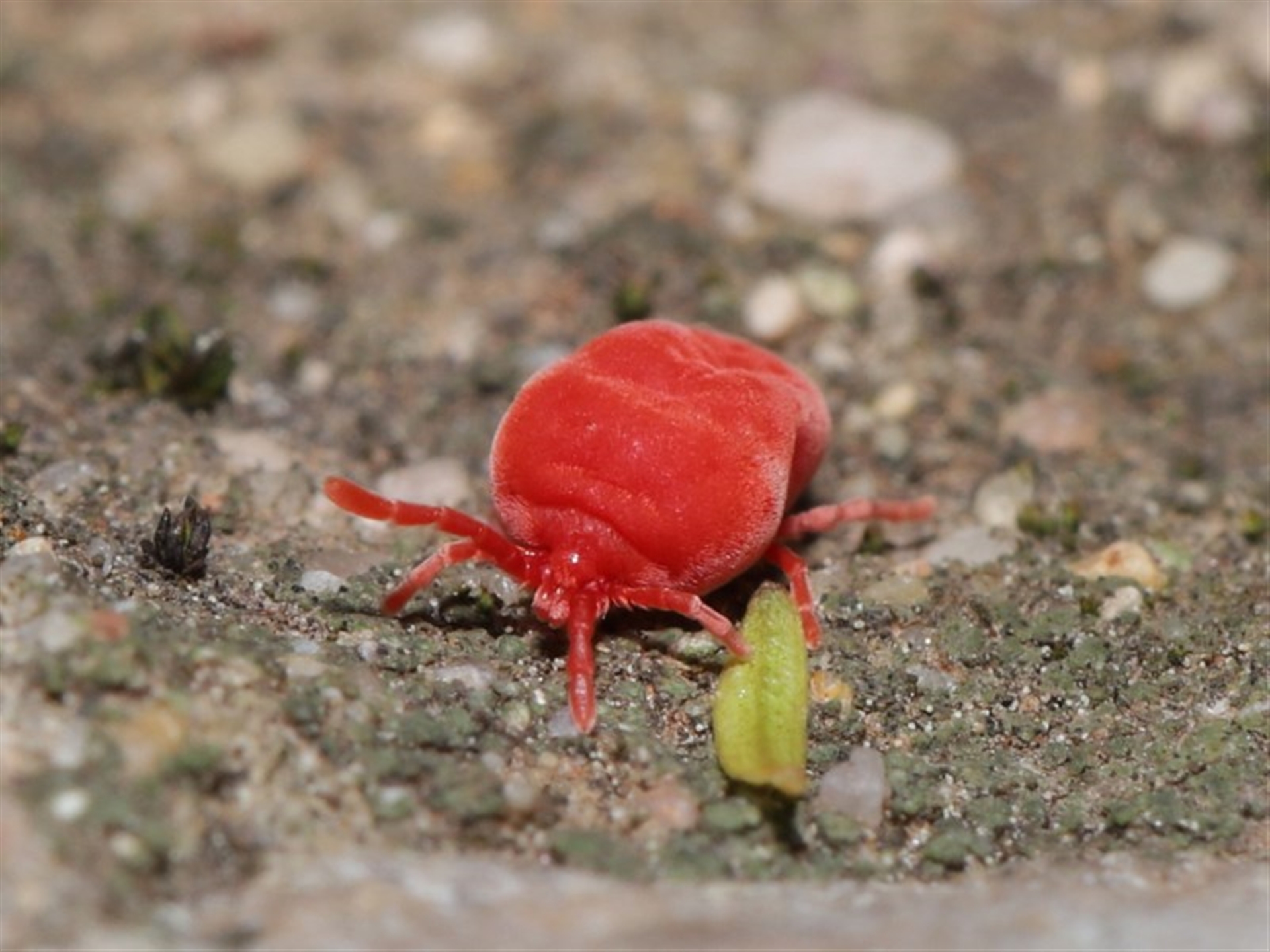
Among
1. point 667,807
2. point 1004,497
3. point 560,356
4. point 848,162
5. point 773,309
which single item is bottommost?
point 667,807

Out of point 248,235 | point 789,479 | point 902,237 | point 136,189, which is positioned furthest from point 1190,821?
point 136,189

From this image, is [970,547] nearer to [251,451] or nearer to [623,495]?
[623,495]

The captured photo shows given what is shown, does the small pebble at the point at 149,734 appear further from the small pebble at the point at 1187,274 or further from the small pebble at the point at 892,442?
the small pebble at the point at 1187,274

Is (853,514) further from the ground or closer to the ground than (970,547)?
further from the ground

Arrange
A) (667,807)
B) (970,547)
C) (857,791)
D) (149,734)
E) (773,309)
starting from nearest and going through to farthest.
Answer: (149,734), (667,807), (857,791), (970,547), (773,309)

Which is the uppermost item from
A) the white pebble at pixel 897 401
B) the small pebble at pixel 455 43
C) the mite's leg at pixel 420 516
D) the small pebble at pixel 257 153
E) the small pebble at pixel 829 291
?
the small pebble at pixel 455 43

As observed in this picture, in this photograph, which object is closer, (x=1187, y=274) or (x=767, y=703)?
(x=767, y=703)

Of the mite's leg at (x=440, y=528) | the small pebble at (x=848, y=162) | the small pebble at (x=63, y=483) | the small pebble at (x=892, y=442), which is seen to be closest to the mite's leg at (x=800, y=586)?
the mite's leg at (x=440, y=528)

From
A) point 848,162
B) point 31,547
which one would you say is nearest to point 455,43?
point 848,162
